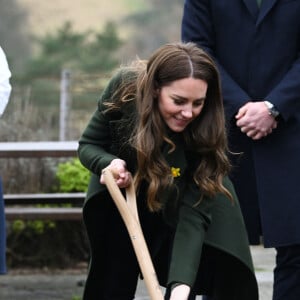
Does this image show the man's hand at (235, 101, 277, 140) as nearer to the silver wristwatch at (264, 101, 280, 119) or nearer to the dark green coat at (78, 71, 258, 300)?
the silver wristwatch at (264, 101, 280, 119)

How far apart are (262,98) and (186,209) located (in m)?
0.81

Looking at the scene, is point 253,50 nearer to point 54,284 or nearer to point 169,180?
point 169,180

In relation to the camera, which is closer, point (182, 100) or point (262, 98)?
point (182, 100)

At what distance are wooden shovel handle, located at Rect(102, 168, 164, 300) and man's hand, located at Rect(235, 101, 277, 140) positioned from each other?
78 centimetres

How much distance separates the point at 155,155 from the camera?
4809mm

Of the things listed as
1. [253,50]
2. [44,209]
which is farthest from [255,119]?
[44,209]

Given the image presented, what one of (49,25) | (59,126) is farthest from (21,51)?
(59,126)

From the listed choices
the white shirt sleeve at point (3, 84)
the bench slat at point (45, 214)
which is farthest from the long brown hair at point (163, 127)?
the bench slat at point (45, 214)

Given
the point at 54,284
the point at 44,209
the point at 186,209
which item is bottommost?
the point at 54,284

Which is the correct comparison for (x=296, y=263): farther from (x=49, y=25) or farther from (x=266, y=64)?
(x=49, y=25)

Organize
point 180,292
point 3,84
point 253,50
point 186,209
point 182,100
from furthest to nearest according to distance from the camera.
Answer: point 3,84 → point 253,50 → point 186,209 → point 182,100 → point 180,292

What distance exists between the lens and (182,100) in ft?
15.6

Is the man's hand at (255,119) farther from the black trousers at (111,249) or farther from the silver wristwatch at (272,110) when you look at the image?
the black trousers at (111,249)

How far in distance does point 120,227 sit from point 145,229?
112 mm
